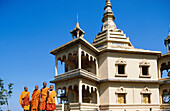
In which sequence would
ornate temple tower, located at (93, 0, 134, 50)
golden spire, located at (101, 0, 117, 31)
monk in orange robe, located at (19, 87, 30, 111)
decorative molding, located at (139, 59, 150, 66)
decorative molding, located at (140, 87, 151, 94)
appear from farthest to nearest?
1. golden spire, located at (101, 0, 117, 31)
2. ornate temple tower, located at (93, 0, 134, 50)
3. decorative molding, located at (139, 59, 150, 66)
4. decorative molding, located at (140, 87, 151, 94)
5. monk in orange robe, located at (19, 87, 30, 111)

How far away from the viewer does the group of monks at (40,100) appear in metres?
11.3

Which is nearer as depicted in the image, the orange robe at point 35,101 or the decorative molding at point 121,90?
the orange robe at point 35,101

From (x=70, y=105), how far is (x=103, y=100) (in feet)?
15.0

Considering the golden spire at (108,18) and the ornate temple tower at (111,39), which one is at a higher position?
the golden spire at (108,18)

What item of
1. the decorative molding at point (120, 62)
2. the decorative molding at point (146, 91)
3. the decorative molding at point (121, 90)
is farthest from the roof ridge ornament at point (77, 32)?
the decorative molding at point (146, 91)

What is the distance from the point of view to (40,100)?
11.5m

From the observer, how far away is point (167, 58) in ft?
84.1

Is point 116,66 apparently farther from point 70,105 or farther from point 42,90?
point 42,90

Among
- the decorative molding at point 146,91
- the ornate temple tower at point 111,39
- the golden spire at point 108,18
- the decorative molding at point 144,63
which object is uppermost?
the golden spire at point 108,18

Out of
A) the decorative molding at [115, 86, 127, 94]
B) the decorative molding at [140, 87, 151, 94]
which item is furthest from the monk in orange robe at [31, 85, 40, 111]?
the decorative molding at [140, 87, 151, 94]

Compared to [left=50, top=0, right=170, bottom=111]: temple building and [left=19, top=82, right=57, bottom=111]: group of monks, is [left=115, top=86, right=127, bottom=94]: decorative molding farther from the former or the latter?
[left=19, top=82, right=57, bottom=111]: group of monks

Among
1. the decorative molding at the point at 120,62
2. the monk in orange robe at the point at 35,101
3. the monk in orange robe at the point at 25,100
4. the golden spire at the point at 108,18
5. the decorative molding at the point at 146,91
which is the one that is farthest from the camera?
the golden spire at the point at 108,18

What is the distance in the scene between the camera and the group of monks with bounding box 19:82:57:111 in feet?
37.2

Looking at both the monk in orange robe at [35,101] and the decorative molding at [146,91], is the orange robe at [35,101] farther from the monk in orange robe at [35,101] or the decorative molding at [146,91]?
the decorative molding at [146,91]
